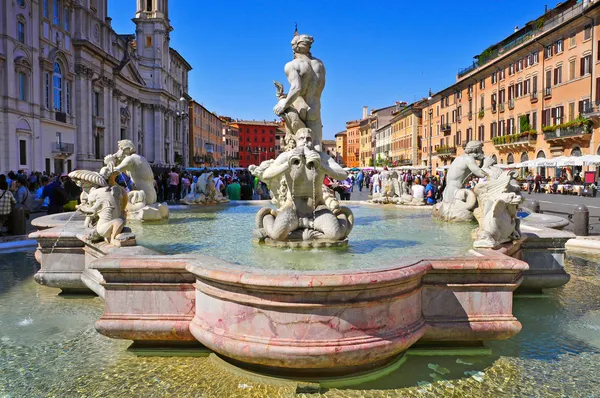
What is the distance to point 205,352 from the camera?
4129 millimetres

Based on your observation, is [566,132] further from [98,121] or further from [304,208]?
[98,121]

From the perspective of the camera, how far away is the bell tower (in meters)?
61.0

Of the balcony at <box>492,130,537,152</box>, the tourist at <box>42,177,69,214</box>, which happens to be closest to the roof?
the balcony at <box>492,130,537,152</box>

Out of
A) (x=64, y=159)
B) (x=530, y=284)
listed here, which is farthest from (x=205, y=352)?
(x=64, y=159)

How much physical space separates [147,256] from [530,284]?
4.24m

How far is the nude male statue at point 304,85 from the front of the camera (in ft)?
28.0

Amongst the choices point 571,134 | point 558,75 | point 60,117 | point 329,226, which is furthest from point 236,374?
point 558,75

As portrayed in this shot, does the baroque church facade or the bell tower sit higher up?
the bell tower

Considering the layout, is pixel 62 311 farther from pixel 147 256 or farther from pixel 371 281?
pixel 371 281

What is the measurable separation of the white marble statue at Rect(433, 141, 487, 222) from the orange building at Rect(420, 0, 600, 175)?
87.1 ft

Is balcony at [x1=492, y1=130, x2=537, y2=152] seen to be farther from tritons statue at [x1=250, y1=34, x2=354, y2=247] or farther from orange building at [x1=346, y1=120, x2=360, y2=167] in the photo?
orange building at [x1=346, y1=120, x2=360, y2=167]

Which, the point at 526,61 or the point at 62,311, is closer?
the point at 62,311

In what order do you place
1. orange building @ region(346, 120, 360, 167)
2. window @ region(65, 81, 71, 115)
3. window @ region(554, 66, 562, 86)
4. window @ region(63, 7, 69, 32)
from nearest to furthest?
window @ region(554, 66, 562, 86)
window @ region(63, 7, 69, 32)
window @ region(65, 81, 71, 115)
orange building @ region(346, 120, 360, 167)

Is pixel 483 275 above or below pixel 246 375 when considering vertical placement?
above
